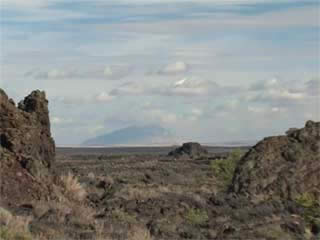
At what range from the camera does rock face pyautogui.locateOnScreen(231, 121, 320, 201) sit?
3064 centimetres

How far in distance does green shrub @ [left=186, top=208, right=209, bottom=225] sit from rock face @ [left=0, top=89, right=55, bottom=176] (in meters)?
4.58

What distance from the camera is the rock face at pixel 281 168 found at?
101 feet

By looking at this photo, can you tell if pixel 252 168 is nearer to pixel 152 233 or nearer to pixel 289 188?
pixel 289 188

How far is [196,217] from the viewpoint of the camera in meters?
23.7

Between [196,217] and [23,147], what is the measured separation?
229 inches

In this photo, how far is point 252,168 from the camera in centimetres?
3189

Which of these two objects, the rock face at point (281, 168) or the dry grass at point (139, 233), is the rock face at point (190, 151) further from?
the dry grass at point (139, 233)

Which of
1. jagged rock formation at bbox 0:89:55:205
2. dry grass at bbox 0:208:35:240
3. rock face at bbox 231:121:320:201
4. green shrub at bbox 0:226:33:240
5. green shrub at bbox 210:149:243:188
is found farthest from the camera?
green shrub at bbox 210:149:243:188

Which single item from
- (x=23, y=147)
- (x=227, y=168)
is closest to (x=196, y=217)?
(x=23, y=147)

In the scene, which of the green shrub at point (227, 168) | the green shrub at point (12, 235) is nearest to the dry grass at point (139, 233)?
the green shrub at point (12, 235)

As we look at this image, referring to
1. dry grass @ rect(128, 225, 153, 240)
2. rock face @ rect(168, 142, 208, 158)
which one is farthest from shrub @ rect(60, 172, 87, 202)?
rock face @ rect(168, 142, 208, 158)

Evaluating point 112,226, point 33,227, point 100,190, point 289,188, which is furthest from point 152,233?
point 100,190

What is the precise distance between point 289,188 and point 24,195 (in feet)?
30.8

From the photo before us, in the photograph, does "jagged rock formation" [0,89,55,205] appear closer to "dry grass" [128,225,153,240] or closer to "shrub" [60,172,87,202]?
"shrub" [60,172,87,202]
